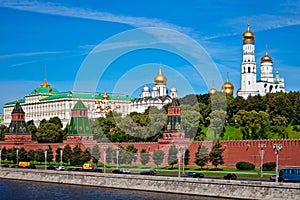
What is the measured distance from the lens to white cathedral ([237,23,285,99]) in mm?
102812

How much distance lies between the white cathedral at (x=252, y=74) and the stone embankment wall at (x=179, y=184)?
188 ft

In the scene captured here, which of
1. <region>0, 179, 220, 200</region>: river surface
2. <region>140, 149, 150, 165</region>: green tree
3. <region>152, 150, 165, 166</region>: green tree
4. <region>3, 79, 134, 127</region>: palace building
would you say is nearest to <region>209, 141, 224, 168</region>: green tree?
<region>152, 150, 165, 166</region>: green tree

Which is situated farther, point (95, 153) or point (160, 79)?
point (160, 79)

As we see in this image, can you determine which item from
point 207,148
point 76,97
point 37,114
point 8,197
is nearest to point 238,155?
point 207,148

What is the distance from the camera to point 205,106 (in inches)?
3275

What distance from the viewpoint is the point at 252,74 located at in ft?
345

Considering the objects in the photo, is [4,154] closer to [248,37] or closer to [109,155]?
[109,155]

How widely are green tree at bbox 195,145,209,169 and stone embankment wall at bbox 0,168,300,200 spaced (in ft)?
39.5

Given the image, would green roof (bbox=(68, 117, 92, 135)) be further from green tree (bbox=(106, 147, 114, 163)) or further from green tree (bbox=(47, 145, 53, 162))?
green tree (bbox=(106, 147, 114, 163))

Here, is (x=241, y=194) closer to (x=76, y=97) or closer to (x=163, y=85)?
(x=163, y=85)

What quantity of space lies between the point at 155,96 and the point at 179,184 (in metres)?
85.6

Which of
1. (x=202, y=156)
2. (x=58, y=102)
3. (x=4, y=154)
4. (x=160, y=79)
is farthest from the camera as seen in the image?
(x=58, y=102)

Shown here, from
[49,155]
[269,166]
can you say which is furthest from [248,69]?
[269,166]

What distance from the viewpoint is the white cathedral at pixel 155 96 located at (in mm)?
118938
